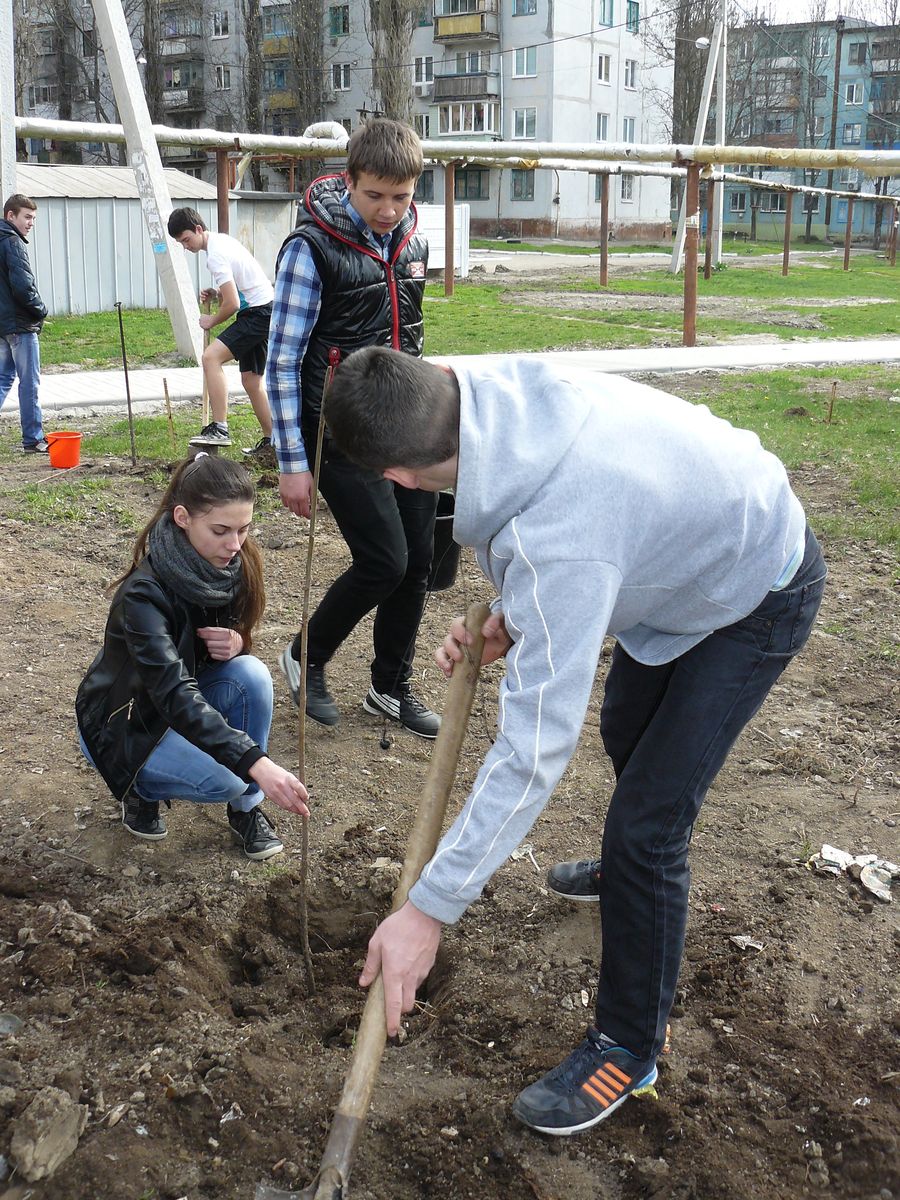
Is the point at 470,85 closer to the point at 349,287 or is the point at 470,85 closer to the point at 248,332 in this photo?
the point at 248,332

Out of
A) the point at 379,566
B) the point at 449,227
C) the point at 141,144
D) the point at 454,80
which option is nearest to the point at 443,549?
the point at 379,566

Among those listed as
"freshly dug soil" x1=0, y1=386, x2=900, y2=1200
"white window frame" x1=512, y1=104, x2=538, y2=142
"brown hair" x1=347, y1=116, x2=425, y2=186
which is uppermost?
"white window frame" x1=512, y1=104, x2=538, y2=142

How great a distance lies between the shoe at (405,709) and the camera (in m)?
3.90

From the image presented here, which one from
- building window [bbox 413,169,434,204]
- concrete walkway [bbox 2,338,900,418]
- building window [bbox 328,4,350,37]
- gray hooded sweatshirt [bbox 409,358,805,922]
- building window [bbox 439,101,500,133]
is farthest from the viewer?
building window [bbox 413,169,434,204]

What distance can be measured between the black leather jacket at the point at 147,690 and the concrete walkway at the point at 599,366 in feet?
21.4

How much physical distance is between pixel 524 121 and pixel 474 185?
3.69 meters

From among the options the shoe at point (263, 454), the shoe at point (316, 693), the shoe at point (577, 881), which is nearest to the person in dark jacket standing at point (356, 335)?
the shoe at point (316, 693)

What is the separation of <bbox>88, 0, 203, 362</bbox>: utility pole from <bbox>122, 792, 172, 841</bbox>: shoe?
28.2 ft

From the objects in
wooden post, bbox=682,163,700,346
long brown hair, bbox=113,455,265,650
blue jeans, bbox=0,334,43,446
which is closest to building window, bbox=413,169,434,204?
wooden post, bbox=682,163,700,346

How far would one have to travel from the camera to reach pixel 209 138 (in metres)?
11.9

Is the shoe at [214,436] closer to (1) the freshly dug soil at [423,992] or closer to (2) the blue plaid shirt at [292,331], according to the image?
(1) the freshly dug soil at [423,992]

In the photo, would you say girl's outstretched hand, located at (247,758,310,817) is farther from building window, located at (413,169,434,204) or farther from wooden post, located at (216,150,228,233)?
building window, located at (413,169,434,204)

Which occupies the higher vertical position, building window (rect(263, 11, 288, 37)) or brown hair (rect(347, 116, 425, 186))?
building window (rect(263, 11, 288, 37))

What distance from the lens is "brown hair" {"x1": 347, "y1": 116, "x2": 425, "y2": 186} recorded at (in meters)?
3.20
